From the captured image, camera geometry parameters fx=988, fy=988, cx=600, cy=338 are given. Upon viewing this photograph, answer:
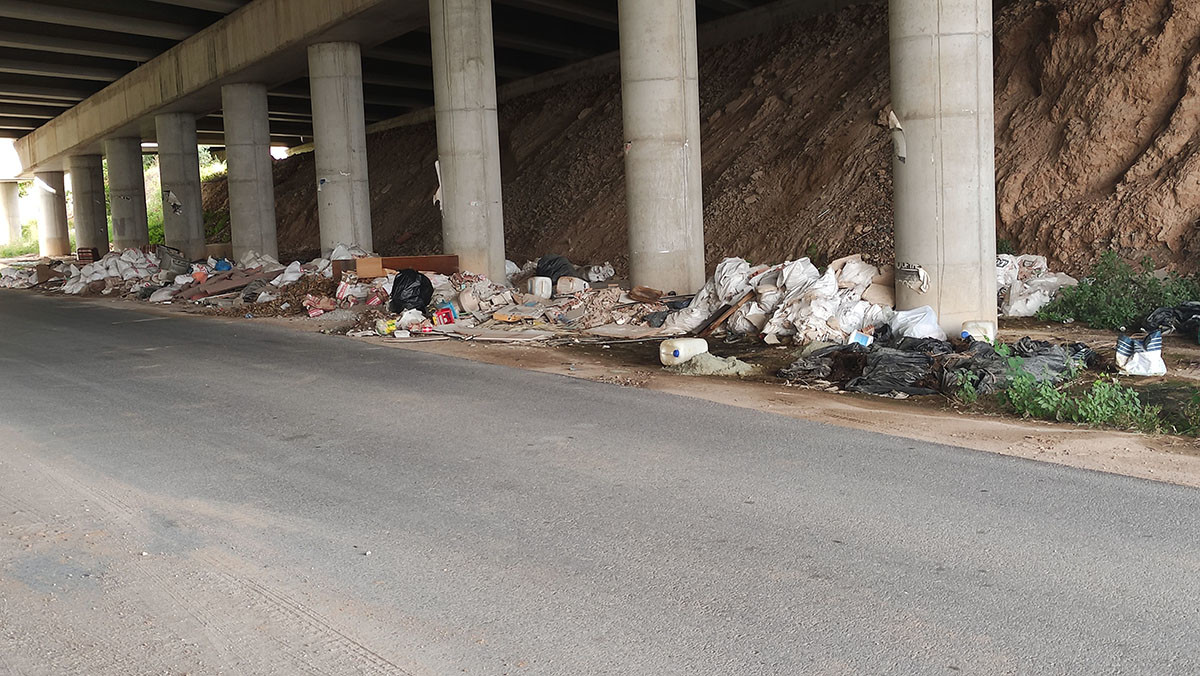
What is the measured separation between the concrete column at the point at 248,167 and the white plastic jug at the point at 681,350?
18549 millimetres

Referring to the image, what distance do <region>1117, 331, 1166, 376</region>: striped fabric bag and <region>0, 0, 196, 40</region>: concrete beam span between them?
24.6m

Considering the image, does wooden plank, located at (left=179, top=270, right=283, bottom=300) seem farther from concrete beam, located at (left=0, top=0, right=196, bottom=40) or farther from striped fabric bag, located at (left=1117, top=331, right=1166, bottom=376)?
striped fabric bag, located at (left=1117, top=331, right=1166, bottom=376)

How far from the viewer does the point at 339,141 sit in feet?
73.1

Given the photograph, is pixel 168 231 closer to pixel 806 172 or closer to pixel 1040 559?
pixel 806 172

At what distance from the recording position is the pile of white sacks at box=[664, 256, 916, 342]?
11516 millimetres

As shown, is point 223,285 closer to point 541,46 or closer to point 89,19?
point 89,19

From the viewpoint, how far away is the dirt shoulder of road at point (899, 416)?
638 cm

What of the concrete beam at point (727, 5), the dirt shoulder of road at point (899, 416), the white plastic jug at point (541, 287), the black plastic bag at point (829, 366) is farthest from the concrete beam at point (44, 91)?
the black plastic bag at point (829, 366)

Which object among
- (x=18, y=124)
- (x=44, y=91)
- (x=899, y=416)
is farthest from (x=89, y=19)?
(x=899, y=416)

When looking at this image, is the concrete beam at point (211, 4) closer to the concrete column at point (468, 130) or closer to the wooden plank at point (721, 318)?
the concrete column at point (468, 130)

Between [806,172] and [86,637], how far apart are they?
17990 millimetres

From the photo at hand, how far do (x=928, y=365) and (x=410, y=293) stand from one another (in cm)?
908

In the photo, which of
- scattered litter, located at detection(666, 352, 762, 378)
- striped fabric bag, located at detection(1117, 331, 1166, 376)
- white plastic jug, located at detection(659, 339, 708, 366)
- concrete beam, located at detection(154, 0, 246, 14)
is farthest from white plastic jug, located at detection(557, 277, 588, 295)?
concrete beam, located at detection(154, 0, 246, 14)

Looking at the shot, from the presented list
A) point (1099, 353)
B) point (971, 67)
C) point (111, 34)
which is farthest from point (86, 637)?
point (111, 34)
